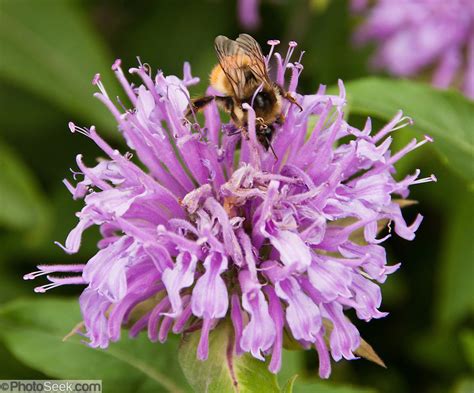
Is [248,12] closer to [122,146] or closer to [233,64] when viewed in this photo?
[122,146]

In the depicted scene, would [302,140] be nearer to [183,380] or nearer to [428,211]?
[183,380]

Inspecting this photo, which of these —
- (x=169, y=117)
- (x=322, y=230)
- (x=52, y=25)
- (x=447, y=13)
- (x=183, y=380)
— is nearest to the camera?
(x=322, y=230)

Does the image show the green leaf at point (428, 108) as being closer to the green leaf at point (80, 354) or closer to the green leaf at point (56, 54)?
the green leaf at point (80, 354)

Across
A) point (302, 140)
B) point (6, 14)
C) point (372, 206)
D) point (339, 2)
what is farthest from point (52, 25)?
point (372, 206)

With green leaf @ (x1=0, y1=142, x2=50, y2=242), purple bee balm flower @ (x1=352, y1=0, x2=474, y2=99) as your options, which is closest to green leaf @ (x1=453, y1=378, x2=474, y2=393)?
purple bee balm flower @ (x1=352, y1=0, x2=474, y2=99)

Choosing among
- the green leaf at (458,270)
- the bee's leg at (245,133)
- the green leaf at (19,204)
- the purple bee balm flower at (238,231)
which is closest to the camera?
the purple bee balm flower at (238,231)

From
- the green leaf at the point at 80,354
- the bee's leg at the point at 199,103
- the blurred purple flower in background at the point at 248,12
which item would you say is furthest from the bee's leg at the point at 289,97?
the blurred purple flower in background at the point at 248,12

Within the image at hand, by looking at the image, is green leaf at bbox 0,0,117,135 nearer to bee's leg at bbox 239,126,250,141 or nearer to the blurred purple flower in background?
the blurred purple flower in background
